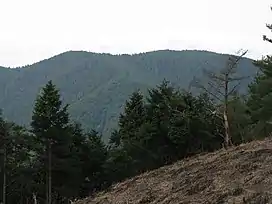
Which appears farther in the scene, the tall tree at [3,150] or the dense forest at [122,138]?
the dense forest at [122,138]

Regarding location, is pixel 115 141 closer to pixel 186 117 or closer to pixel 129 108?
pixel 129 108

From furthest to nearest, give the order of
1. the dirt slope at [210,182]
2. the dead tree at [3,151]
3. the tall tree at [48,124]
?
the tall tree at [48,124] < the dead tree at [3,151] < the dirt slope at [210,182]

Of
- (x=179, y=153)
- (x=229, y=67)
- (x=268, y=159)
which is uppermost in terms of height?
(x=229, y=67)

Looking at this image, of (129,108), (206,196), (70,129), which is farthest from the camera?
(129,108)

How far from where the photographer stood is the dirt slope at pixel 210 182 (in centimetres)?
1412

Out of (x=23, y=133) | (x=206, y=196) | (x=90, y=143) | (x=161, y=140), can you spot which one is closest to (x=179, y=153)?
(x=161, y=140)

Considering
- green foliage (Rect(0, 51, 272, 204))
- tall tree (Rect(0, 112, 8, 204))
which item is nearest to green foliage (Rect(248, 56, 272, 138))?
green foliage (Rect(0, 51, 272, 204))

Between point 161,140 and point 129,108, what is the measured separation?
A: 6.07 m

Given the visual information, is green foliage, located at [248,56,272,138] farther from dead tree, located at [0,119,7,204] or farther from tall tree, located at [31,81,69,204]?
dead tree, located at [0,119,7,204]

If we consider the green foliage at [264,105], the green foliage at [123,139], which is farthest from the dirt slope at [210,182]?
the green foliage at [123,139]

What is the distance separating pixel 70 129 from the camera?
147 ft

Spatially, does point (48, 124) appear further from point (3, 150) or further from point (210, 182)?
point (210, 182)

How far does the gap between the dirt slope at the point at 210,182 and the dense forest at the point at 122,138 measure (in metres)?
19.5

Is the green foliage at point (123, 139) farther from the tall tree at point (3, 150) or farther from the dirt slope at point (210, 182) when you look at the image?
the dirt slope at point (210, 182)
